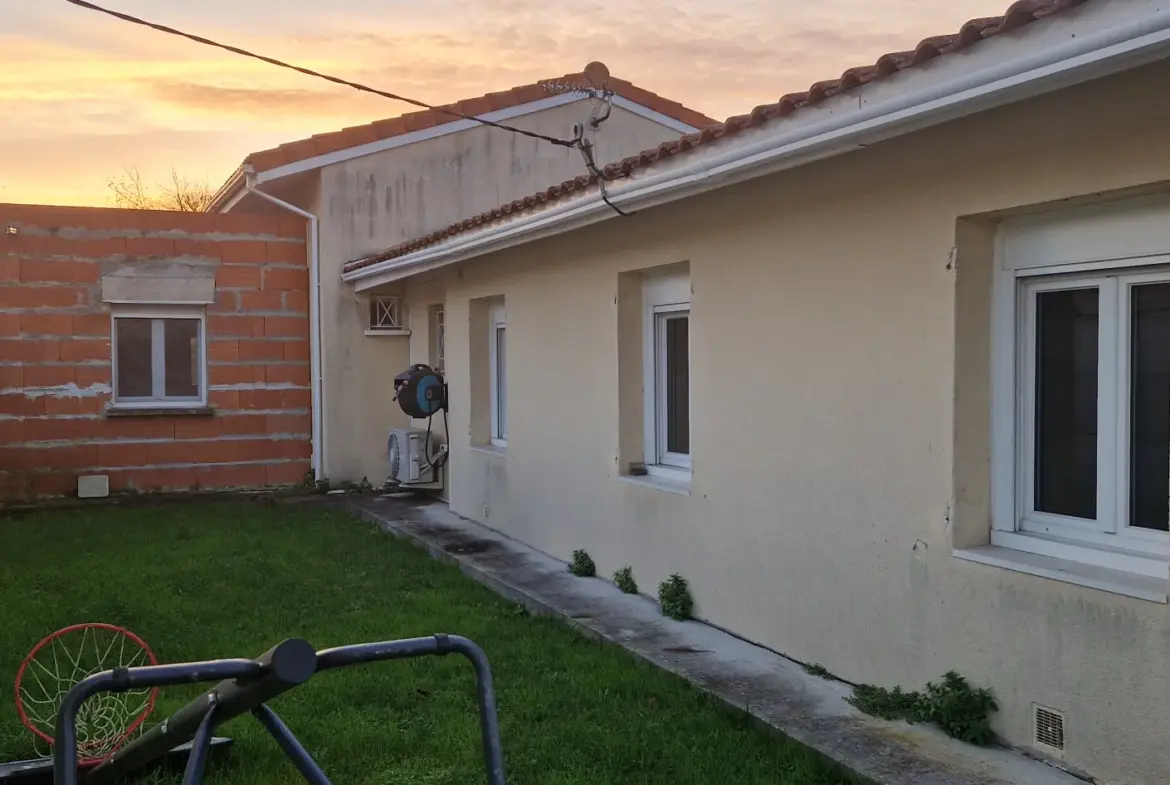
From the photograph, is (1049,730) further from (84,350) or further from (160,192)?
(160,192)

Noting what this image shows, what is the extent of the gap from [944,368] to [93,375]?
11141mm

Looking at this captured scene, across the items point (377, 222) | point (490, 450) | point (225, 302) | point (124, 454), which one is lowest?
Result: point (124, 454)

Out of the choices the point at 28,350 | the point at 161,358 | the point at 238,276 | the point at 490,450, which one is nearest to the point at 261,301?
the point at 238,276

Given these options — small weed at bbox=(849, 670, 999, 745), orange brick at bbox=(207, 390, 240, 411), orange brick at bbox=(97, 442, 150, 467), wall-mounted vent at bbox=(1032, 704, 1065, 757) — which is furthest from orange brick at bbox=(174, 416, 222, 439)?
wall-mounted vent at bbox=(1032, 704, 1065, 757)

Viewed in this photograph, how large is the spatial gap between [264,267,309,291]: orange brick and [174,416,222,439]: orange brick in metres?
1.87

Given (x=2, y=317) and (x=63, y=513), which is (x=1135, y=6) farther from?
(x=2, y=317)

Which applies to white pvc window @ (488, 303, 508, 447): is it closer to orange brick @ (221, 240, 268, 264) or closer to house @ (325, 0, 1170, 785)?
house @ (325, 0, 1170, 785)

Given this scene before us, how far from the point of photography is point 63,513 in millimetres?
11703

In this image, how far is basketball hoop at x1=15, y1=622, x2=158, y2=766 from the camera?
173 inches

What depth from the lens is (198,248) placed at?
13.0 meters

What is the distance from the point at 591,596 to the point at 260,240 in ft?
27.1

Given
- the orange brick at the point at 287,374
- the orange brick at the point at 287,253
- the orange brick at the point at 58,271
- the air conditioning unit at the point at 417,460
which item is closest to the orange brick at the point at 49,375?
the orange brick at the point at 58,271

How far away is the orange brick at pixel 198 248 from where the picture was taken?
12938 millimetres

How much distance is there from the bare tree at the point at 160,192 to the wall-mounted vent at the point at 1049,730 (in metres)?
32.8
